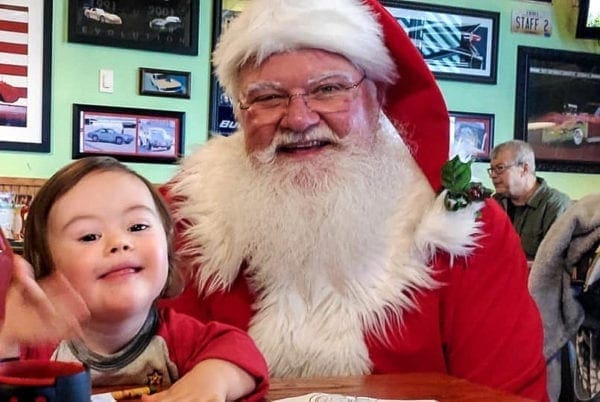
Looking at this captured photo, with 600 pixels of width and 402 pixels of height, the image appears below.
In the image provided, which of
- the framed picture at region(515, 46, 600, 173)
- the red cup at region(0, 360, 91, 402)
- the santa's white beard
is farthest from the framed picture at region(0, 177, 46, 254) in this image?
the red cup at region(0, 360, 91, 402)

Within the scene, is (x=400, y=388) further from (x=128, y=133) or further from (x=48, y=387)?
(x=128, y=133)

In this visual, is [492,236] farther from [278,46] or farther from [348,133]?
[278,46]

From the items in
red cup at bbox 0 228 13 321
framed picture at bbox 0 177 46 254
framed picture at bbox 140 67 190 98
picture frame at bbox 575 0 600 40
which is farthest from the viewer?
picture frame at bbox 575 0 600 40

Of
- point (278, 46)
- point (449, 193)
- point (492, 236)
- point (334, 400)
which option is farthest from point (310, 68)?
point (334, 400)

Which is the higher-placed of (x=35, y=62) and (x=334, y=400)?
(x=35, y=62)

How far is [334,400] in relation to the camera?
0.81 metres

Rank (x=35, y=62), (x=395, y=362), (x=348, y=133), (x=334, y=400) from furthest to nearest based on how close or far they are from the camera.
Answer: (x=35, y=62) → (x=348, y=133) → (x=395, y=362) → (x=334, y=400)

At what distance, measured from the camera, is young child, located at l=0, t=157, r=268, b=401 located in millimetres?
836

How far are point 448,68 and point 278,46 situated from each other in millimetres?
2394

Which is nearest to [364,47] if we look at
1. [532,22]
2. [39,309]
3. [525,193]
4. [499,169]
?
[39,309]

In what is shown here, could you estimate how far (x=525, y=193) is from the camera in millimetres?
3584

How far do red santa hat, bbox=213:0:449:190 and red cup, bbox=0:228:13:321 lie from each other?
98cm

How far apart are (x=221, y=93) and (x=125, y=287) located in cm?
237

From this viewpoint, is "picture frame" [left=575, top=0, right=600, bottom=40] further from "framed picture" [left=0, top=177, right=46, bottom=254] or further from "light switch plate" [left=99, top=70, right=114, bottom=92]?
"framed picture" [left=0, top=177, right=46, bottom=254]
